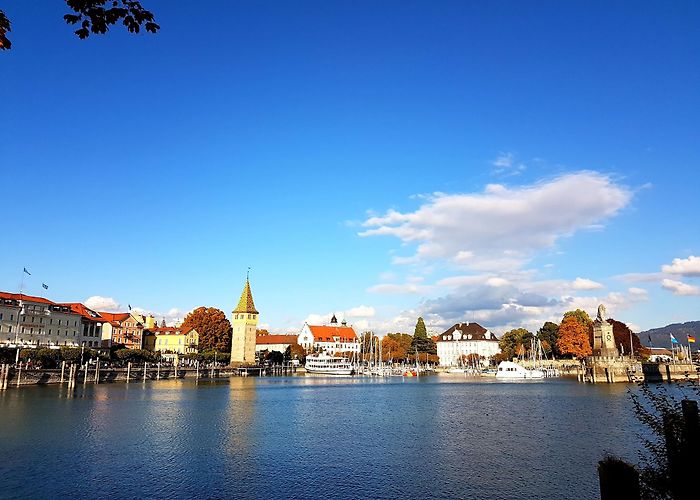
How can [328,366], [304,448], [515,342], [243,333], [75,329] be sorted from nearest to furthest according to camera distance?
[304,448] < [75,329] < [243,333] < [328,366] < [515,342]

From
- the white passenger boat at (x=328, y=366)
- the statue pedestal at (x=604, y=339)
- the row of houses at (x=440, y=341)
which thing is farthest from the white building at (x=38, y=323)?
the statue pedestal at (x=604, y=339)

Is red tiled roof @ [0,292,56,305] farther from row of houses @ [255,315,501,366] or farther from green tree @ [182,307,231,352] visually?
row of houses @ [255,315,501,366]

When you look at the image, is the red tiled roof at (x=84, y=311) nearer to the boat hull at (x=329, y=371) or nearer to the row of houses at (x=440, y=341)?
the boat hull at (x=329, y=371)

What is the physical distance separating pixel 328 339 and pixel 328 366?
51.3 metres

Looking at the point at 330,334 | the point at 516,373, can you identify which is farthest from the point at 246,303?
the point at 516,373

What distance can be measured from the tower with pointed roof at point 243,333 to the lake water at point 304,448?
75558 mm

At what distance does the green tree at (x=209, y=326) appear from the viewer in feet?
436

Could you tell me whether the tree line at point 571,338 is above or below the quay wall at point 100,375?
above

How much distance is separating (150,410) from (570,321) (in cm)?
10386

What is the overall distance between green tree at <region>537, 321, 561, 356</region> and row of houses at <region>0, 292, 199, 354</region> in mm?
94578

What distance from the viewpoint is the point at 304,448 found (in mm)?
34500

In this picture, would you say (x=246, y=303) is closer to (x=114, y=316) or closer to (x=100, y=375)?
(x=114, y=316)

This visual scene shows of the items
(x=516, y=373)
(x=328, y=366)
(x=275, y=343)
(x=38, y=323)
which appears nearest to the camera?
(x=38, y=323)

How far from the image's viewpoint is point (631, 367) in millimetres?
94812
